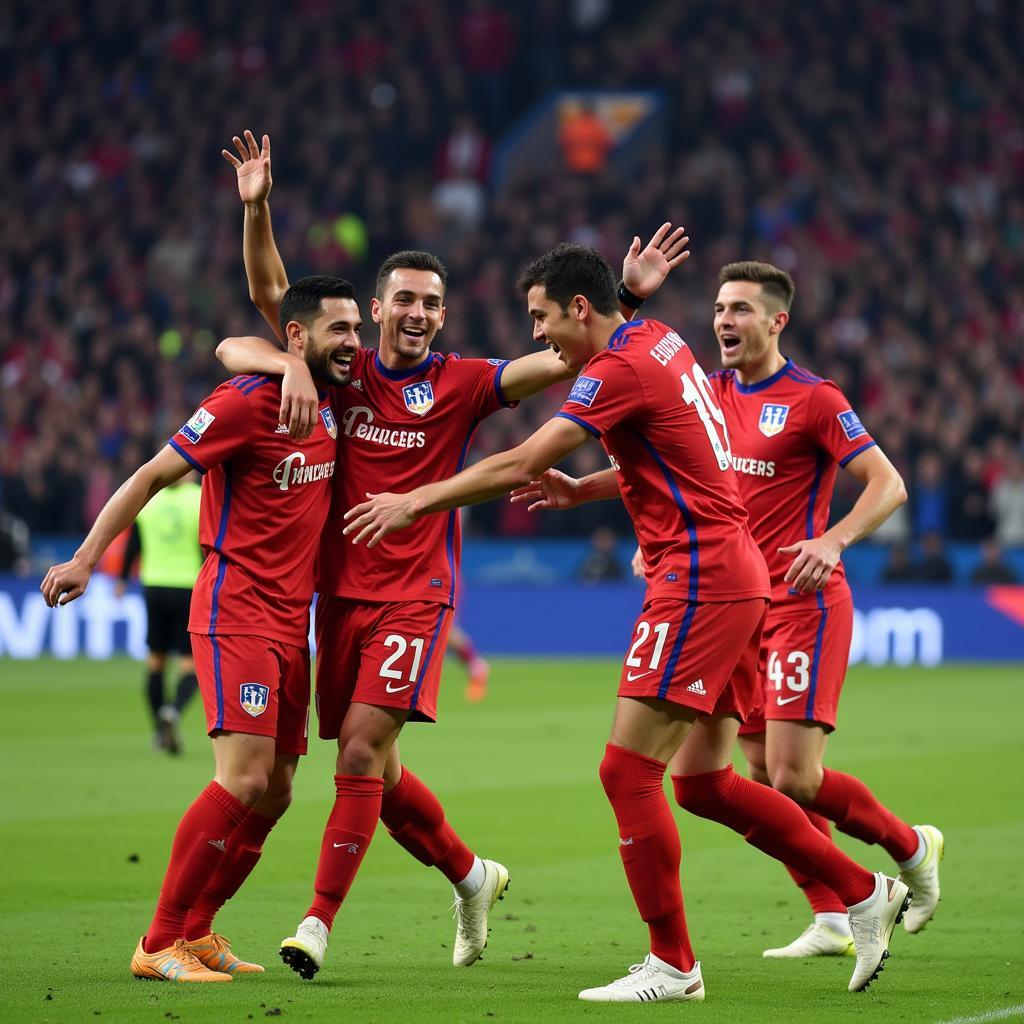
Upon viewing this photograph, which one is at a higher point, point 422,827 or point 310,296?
point 310,296

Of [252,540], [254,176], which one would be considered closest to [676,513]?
[252,540]

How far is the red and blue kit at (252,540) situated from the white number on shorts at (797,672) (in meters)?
1.84

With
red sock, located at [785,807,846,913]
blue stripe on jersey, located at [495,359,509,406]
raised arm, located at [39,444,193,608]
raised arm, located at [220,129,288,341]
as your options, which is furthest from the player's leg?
raised arm, located at [220,129,288,341]

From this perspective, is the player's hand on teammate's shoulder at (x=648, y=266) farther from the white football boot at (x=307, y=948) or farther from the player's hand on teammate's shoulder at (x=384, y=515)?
the white football boot at (x=307, y=948)

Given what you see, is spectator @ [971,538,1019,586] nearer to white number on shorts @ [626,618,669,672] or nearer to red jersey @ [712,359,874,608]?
red jersey @ [712,359,874,608]

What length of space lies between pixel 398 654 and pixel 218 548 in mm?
744

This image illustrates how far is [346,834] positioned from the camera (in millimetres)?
6137

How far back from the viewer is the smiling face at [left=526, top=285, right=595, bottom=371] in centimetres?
615

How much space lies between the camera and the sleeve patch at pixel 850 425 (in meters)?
6.84

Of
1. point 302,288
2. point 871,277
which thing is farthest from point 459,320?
point 302,288

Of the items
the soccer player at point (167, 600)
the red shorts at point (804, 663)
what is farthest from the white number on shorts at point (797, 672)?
the soccer player at point (167, 600)

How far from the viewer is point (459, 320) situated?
2597 cm

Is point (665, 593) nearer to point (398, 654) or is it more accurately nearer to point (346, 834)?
point (398, 654)

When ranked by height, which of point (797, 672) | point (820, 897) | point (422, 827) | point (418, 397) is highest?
point (418, 397)
